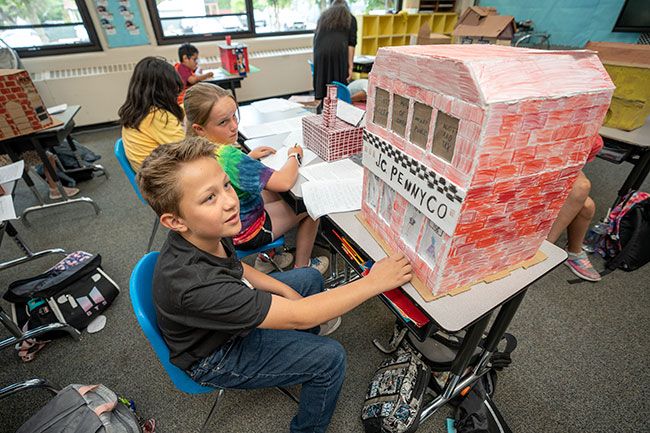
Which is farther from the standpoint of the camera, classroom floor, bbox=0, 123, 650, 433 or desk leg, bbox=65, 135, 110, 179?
desk leg, bbox=65, 135, 110, 179

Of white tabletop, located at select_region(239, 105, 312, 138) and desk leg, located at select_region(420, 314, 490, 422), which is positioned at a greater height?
white tabletop, located at select_region(239, 105, 312, 138)

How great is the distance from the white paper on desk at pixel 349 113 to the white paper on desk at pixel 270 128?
424mm

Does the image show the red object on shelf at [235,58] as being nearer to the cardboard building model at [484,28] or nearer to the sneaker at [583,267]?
the cardboard building model at [484,28]

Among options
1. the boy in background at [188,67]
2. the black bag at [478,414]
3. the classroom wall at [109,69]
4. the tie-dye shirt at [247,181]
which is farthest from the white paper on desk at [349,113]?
the classroom wall at [109,69]

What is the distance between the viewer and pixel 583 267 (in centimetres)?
184

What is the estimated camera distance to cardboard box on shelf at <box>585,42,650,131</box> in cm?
173

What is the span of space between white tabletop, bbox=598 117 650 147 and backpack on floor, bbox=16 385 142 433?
2.51m

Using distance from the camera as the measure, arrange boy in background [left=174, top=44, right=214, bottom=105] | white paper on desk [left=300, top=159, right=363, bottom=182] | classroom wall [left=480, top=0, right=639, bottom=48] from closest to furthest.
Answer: white paper on desk [left=300, top=159, right=363, bottom=182] < boy in background [left=174, top=44, right=214, bottom=105] < classroom wall [left=480, top=0, right=639, bottom=48]

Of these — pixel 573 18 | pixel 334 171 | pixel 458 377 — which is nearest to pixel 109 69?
pixel 334 171

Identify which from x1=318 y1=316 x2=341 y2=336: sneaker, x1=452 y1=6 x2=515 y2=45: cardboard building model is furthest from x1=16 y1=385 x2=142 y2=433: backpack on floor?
x1=452 y1=6 x2=515 y2=45: cardboard building model

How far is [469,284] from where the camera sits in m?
0.82

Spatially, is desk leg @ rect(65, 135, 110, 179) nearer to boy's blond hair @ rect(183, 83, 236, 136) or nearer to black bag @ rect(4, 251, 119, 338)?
black bag @ rect(4, 251, 119, 338)

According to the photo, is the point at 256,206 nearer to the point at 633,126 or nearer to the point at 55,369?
the point at 55,369

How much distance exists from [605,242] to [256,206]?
2155 mm
